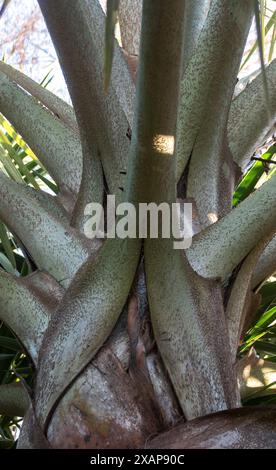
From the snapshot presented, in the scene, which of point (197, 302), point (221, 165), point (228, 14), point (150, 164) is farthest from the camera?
point (221, 165)

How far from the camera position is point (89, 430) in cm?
93

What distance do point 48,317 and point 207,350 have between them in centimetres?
28

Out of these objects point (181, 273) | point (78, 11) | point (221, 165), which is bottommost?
point (181, 273)

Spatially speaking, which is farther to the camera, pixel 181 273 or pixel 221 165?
pixel 221 165

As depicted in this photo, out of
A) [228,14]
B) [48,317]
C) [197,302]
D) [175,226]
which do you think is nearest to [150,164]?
[175,226]

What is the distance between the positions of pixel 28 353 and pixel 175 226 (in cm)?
36

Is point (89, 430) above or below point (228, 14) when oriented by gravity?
below

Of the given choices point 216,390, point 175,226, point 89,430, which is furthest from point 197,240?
point 89,430

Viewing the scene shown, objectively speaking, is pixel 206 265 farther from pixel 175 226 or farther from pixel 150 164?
pixel 150 164

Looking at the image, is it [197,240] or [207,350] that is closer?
[207,350]

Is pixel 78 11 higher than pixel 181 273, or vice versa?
pixel 78 11

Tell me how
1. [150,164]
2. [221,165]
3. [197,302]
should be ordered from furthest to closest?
[221,165] → [197,302] → [150,164]

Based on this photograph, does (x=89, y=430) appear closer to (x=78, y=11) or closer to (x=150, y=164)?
(x=150, y=164)

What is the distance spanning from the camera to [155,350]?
1041 millimetres
